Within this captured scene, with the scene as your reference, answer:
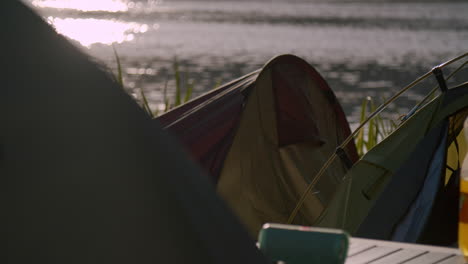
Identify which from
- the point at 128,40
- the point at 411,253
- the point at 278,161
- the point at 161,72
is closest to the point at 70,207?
the point at 411,253

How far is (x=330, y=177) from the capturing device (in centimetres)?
A: 378

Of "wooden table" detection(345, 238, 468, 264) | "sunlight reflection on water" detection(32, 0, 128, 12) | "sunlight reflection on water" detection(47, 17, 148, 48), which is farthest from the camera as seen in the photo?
"sunlight reflection on water" detection(32, 0, 128, 12)

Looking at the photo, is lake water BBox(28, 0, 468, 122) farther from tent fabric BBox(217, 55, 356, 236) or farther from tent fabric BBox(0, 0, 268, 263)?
tent fabric BBox(0, 0, 268, 263)

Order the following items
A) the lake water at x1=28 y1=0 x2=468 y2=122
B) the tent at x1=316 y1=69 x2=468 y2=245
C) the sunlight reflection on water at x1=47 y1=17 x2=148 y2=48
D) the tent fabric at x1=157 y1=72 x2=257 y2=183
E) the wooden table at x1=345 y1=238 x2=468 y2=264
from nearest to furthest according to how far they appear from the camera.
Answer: the wooden table at x1=345 y1=238 x2=468 y2=264, the tent at x1=316 y1=69 x2=468 y2=245, the tent fabric at x1=157 y1=72 x2=257 y2=183, the lake water at x1=28 y1=0 x2=468 y2=122, the sunlight reflection on water at x1=47 y1=17 x2=148 y2=48

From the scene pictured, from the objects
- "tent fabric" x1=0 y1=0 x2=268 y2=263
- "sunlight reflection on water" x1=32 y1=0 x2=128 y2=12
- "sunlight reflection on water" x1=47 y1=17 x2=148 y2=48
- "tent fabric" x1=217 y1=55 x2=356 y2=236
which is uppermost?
"tent fabric" x1=0 y1=0 x2=268 y2=263

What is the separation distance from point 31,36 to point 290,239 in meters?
0.60

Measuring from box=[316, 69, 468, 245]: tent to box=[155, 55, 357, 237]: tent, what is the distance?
1.89ft

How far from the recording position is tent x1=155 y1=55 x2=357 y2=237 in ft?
12.1

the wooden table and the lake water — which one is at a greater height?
the wooden table

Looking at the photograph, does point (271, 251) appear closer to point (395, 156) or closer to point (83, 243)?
point (83, 243)

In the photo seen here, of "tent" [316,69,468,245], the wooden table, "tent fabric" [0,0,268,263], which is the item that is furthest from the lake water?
"tent fabric" [0,0,268,263]

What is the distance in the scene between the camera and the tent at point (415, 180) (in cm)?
305

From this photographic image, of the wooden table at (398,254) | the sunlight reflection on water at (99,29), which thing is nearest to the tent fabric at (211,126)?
the wooden table at (398,254)

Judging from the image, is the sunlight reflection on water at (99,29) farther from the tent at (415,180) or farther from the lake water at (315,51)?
the tent at (415,180)
